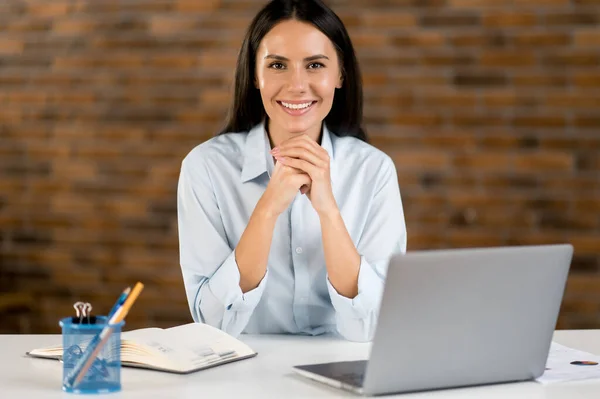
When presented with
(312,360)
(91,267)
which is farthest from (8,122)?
(312,360)

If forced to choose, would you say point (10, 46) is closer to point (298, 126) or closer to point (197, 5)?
point (197, 5)

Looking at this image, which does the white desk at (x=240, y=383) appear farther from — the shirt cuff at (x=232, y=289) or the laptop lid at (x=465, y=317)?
the shirt cuff at (x=232, y=289)

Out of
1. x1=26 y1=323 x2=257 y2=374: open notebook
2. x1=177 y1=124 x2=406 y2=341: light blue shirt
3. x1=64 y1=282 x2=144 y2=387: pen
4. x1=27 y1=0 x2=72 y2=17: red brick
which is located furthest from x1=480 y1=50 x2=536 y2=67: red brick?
x1=64 y1=282 x2=144 y2=387: pen

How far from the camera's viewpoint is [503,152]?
3.95m

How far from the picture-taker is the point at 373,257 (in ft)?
7.53

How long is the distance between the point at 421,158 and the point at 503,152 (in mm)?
354

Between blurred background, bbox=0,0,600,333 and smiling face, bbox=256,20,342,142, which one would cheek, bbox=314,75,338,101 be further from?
blurred background, bbox=0,0,600,333

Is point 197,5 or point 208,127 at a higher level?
point 197,5

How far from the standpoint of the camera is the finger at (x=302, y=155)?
217 cm

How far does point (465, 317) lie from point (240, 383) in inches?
16.0

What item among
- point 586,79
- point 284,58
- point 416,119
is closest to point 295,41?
point 284,58

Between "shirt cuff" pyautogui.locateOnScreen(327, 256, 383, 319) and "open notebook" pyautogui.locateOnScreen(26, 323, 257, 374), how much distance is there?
371mm

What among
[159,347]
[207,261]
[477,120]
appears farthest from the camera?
[477,120]

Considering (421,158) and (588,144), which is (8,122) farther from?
(588,144)
